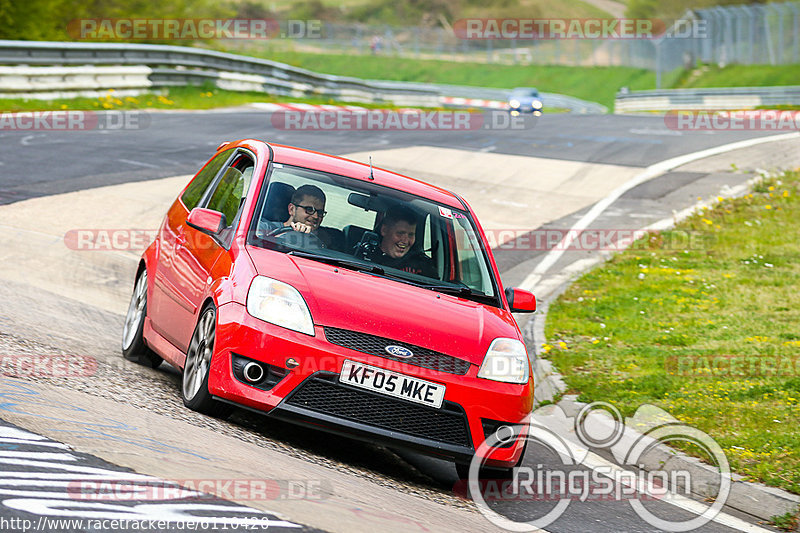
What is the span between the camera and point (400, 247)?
6734mm

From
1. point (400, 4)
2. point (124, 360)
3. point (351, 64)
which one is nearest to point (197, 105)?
point (124, 360)

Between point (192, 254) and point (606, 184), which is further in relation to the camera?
point (606, 184)

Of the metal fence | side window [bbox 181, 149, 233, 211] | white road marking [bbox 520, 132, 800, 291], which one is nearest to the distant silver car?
the metal fence

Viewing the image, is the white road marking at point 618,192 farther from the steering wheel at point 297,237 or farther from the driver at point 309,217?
the steering wheel at point 297,237

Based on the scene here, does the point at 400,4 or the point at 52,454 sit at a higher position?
the point at 400,4

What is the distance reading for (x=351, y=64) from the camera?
80.1 m

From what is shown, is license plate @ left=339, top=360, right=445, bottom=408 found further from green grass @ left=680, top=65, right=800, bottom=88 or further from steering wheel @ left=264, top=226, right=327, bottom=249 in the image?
green grass @ left=680, top=65, right=800, bottom=88

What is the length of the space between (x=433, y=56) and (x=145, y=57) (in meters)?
55.6

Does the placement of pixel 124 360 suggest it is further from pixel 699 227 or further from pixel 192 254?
pixel 699 227

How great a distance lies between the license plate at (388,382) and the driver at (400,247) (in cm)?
119

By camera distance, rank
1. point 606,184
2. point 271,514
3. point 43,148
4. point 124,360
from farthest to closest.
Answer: point 606,184
point 43,148
point 124,360
point 271,514

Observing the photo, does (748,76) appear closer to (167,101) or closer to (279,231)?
(167,101)

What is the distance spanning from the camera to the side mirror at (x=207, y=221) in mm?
6350

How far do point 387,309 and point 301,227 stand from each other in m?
1.05
